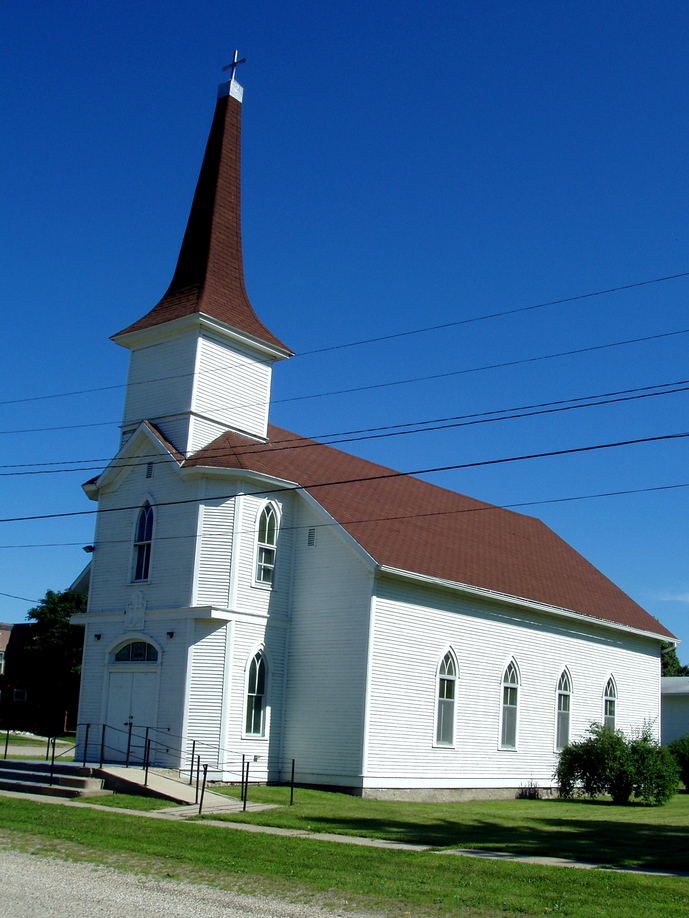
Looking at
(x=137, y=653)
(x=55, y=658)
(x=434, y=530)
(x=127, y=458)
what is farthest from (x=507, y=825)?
(x=55, y=658)

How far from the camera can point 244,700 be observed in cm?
2456

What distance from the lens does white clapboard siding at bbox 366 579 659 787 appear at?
25.0 metres

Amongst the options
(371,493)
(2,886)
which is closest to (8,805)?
(2,886)

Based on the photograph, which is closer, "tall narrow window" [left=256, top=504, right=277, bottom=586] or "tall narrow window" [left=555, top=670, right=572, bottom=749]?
"tall narrow window" [left=256, top=504, right=277, bottom=586]

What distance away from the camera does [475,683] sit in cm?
2798

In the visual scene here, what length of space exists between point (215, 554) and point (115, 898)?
1454 centimetres

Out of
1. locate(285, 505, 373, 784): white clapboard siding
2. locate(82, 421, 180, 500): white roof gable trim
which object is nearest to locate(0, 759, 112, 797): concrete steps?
locate(285, 505, 373, 784): white clapboard siding

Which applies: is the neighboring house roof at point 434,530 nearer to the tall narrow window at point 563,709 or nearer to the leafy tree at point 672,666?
the tall narrow window at point 563,709

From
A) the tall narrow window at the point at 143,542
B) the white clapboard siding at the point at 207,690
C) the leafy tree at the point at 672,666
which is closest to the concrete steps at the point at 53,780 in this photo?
the white clapboard siding at the point at 207,690

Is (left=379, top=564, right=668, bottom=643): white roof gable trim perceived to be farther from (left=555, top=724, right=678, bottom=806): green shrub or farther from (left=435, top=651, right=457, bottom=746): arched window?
(left=555, top=724, right=678, bottom=806): green shrub

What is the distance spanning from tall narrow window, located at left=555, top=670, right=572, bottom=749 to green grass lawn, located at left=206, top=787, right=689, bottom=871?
19.0ft

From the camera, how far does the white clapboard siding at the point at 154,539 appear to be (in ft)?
81.8

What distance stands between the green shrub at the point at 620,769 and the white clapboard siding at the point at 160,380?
14339 millimetres

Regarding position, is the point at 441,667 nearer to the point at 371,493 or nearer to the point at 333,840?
the point at 371,493
